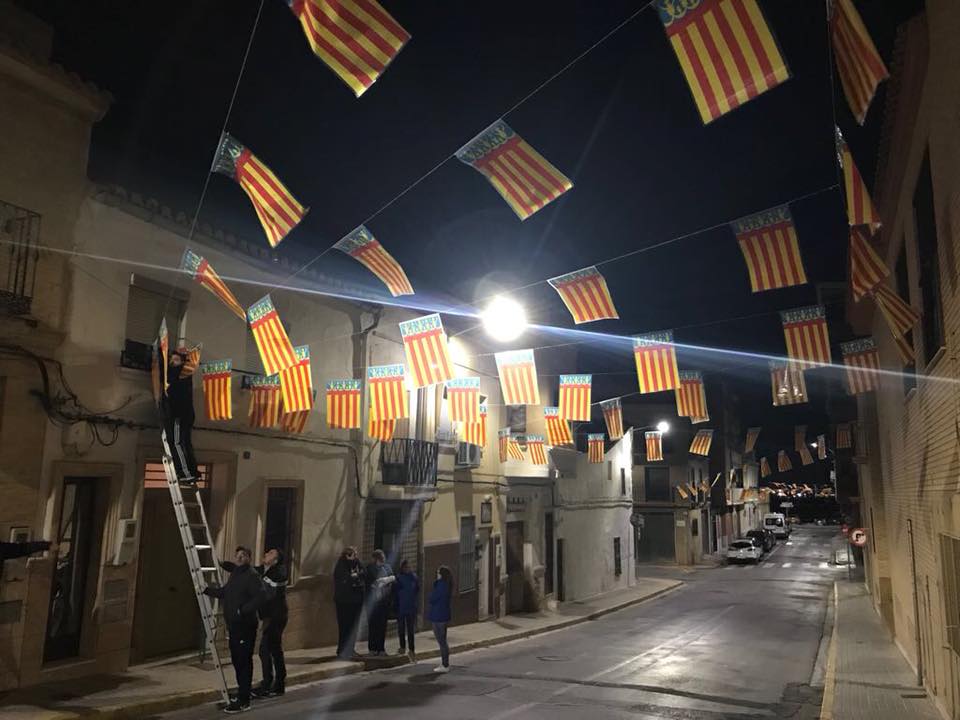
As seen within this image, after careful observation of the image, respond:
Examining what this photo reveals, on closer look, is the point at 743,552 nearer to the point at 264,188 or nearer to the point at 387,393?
the point at 387,393

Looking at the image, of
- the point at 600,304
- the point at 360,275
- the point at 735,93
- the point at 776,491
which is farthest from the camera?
the point at 776,491

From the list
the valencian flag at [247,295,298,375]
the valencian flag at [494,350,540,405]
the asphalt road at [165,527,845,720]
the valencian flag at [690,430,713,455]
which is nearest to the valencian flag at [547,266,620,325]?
the valencian flag at [494,350,540,405]

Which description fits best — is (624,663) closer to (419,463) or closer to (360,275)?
(419,463)

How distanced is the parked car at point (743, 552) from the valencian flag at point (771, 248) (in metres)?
41.7

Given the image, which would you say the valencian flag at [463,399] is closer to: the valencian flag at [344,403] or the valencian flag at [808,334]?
the valencian flag at [344,403]

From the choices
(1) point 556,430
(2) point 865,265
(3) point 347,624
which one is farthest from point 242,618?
(1) point 556,430

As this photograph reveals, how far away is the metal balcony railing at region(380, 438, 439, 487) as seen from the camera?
17547 millimetres

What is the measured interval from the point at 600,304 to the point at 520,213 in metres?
4.34

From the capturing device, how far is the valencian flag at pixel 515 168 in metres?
8.37

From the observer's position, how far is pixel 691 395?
18.2 metres

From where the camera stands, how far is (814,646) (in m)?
18.8

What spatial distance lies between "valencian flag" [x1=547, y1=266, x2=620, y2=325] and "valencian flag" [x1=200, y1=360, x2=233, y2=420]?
612cm

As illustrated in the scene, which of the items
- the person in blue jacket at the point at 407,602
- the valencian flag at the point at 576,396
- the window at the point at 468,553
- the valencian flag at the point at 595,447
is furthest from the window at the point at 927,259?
the valencian flag at the point at 595,447

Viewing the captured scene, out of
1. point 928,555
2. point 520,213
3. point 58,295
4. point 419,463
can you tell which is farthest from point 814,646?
point 58,295
